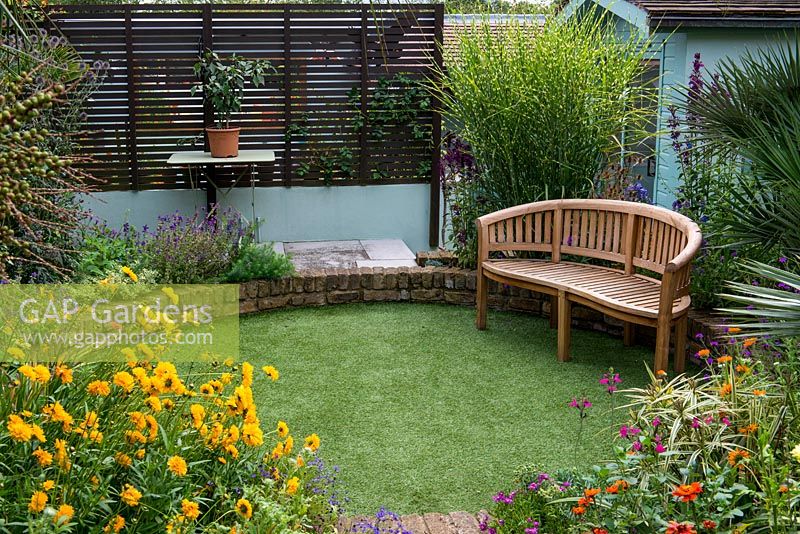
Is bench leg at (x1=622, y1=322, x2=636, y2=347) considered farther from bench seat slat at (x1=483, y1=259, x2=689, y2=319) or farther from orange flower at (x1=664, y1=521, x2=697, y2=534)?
orange flower at (x1=664, y1=521, x2=697, y2=534)

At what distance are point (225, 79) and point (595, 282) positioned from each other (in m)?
4.24

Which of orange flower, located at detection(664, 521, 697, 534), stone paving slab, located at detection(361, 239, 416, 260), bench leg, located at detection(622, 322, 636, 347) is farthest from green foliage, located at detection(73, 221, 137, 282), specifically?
orange flower, located at detection(664, 521, 697, 534)

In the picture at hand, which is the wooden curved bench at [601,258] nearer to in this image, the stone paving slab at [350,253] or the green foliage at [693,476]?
the green foliage at [693,476]

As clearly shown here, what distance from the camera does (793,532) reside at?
8.02ft

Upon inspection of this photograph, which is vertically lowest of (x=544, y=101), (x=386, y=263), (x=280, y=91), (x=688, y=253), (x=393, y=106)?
(x=386, y=263)

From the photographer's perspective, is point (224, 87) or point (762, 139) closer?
point (762, 139)

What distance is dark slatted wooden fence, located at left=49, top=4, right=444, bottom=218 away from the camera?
8.23 meters

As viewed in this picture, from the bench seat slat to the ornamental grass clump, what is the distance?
662 mm

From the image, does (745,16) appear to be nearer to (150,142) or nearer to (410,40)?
(410,40)

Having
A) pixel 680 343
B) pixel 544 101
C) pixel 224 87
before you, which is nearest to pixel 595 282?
pixel 680 343

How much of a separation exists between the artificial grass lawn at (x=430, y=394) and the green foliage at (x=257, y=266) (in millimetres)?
322

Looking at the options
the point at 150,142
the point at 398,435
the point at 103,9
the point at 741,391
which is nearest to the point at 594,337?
the point at 398,435

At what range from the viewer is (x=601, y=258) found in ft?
19.5

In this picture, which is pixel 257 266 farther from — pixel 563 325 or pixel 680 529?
pixel 680 529
